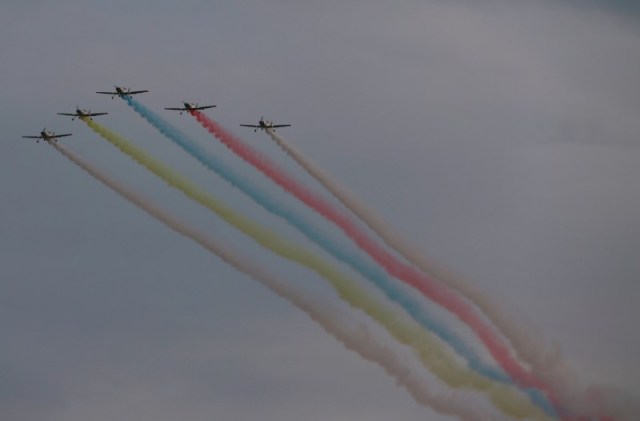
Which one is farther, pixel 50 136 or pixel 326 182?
pixel 50 136

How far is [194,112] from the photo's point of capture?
10962 cm

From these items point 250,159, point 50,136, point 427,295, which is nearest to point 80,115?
point 50,136

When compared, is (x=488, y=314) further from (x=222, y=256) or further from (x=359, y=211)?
(x=222, y=256)

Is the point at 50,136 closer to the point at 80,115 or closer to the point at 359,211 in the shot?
the point at 80,115

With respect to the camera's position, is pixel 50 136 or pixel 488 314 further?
pixel 50 136

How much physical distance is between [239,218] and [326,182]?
263 inches

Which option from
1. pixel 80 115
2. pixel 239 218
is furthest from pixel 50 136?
pixel 239 218

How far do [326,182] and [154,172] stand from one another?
40.6 feet

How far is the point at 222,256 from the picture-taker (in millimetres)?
104750

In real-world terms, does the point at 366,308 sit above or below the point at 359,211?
below

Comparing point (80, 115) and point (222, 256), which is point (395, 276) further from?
point (80, 115)

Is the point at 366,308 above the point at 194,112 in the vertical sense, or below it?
below

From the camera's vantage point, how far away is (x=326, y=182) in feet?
349

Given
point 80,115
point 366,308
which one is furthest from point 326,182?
point 80,115
